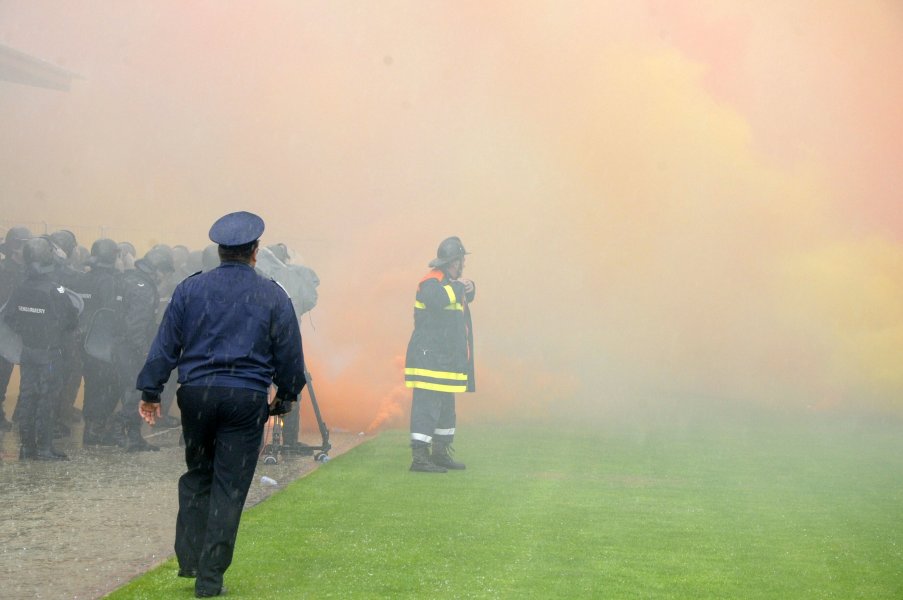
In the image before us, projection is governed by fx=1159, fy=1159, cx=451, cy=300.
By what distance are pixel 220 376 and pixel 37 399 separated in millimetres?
5810

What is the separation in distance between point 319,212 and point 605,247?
6.05 metres

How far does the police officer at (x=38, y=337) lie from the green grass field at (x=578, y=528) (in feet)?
8.72

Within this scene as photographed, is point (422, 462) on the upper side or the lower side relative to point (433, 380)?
lower

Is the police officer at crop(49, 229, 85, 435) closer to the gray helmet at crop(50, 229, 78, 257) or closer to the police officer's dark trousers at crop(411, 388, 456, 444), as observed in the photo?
the gray helmet at crop(50, 229, 78, 257)

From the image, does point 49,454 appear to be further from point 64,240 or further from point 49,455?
point 64,240

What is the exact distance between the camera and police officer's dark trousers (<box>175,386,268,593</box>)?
542cm

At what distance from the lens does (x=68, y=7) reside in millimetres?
25719

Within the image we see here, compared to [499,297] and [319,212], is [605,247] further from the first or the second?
[319,212]

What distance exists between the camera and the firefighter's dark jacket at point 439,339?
418 inches

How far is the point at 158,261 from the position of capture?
1233 centimetres

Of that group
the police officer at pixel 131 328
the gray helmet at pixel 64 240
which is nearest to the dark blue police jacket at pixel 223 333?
the police officer at pixel 131 328

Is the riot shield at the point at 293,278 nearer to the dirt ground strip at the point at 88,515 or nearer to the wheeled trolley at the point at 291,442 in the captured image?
the wheeled trolley at the point at 291,442

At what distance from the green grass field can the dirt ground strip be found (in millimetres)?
320

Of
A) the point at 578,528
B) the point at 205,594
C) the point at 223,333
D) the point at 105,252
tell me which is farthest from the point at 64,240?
the point at 205,594
